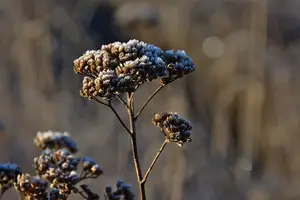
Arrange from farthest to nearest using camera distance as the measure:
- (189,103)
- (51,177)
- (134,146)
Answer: (189,103) < (51,177) < (134,146)

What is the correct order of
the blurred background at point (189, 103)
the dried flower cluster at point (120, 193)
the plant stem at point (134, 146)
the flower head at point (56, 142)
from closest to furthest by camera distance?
the plant stem at point (134, 146)
the dried flower cluster at point (120, 193)
the flower head at point (56, 142)
the blurred background at point (189, 103)

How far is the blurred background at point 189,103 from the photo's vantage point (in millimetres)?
3943

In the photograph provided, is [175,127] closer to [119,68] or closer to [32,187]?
[119,68]

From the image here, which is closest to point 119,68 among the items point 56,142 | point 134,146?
point 134,146

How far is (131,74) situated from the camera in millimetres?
1153

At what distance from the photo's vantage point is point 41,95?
4.54 meters

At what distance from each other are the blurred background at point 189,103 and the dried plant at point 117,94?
5.56 ft

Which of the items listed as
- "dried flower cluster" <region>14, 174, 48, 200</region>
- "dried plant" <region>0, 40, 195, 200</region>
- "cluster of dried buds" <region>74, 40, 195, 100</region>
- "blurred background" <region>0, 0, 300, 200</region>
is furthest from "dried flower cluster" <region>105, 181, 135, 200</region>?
"blurred background" <region>0, 0, 300, 200</region>

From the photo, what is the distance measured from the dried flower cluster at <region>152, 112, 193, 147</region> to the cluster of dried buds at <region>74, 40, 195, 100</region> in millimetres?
85

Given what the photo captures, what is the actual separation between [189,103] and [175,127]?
12.9 ft

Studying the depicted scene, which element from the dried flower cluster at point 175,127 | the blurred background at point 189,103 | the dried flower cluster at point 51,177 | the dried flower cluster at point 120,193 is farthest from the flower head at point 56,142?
the blurred background at point 189,103

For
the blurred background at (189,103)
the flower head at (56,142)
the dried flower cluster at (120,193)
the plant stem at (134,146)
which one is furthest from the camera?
the blurred background at (189,103)

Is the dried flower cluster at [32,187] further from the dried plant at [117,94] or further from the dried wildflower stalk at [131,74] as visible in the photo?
the dried wildflower stalk at [131,74]

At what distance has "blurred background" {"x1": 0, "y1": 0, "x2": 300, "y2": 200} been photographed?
12.9ft
